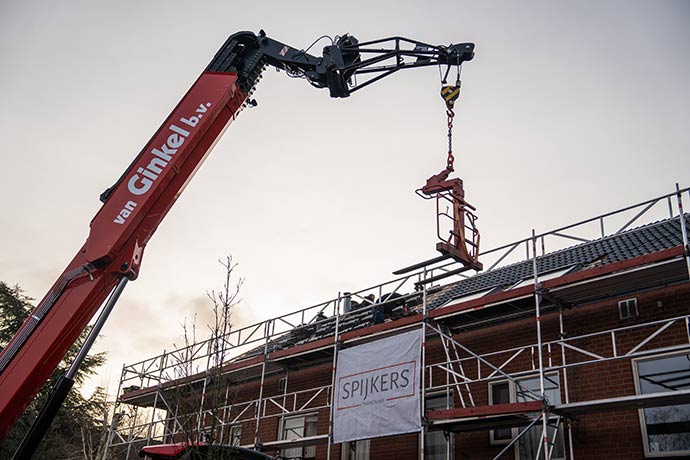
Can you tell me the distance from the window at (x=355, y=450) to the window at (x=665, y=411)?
21.0 ft

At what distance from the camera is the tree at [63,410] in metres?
24.0

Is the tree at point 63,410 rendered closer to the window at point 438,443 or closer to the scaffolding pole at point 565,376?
the window at point 438,443

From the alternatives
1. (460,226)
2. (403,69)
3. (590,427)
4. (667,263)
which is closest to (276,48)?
(403,69)

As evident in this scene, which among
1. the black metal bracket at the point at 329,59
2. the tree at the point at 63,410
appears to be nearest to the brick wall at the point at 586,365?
the black metal bracket at the point at 329,59

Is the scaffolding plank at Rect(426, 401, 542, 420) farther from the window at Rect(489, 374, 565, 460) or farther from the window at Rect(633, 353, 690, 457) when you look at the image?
the window at Rect(633, 353, 690, 457)

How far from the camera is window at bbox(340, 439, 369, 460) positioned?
50.6 feet

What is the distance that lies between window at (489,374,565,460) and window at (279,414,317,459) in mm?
5361

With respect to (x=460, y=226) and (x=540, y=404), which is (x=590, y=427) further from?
(x=460, y=226)

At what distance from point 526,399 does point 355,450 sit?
4.56 m

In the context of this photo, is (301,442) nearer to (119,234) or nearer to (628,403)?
(119,234)

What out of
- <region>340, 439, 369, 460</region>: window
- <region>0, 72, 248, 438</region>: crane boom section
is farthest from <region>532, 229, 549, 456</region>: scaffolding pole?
<region>0, 72, 248, 438</region>: crane boom section

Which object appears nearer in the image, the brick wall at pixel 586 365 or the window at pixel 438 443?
the brick wall at pixel 586 365

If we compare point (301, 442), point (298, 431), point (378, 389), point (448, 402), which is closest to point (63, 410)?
point (298, 431)

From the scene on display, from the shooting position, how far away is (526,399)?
42.3 feet
